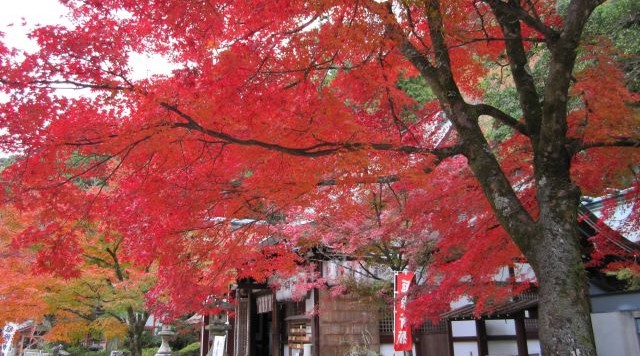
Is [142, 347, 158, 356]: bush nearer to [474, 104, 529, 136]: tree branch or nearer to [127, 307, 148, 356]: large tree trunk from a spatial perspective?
[127, 307, 148, 356]: large tree trunk

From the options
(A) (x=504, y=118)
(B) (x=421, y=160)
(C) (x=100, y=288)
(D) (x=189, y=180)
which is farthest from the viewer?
(C) (x=100, y=288)

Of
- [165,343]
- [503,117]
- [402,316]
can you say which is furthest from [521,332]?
[165,343]

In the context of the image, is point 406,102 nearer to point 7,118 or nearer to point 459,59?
point 459,59

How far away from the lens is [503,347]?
12.6 meters

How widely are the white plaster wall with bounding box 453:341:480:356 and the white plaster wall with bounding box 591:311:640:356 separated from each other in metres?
3.57

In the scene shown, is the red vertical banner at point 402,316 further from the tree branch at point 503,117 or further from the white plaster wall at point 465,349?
the tree branch at point 503,117

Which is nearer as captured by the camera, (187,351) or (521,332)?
(521,332)

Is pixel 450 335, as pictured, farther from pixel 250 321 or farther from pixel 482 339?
pixel 250 321

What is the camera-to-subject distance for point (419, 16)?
7.79m

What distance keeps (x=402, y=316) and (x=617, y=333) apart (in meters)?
4.00

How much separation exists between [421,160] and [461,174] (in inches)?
71.7

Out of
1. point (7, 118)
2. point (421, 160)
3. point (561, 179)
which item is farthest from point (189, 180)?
point (561, 179)

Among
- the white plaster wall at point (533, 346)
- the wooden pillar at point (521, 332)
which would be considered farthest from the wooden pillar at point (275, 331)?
the wooden pillar at point (521, 332)

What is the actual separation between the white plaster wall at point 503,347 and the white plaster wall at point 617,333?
3.47m
